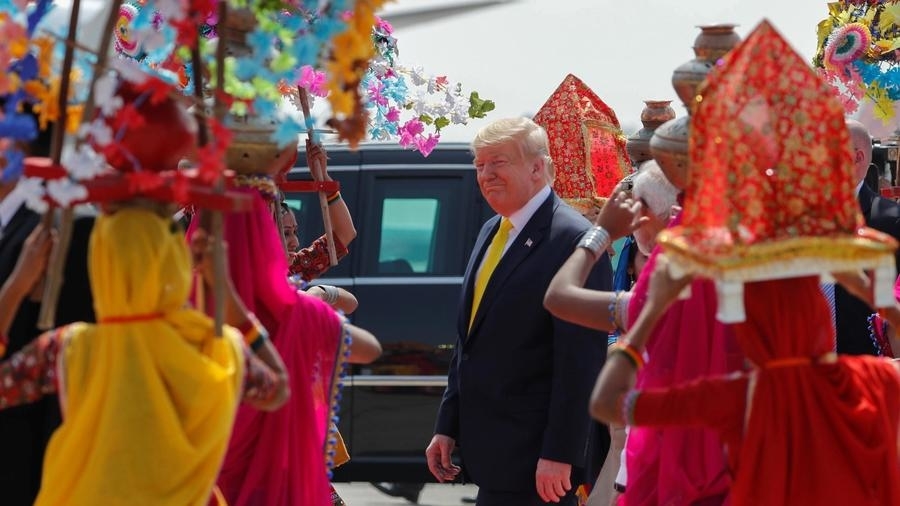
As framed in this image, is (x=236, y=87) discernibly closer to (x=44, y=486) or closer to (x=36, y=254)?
(x=36, y=254)

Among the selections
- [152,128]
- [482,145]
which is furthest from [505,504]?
[152,128]

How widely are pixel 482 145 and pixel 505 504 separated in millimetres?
1323

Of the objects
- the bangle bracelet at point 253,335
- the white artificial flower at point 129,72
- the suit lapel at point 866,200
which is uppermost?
the white artificial flower at point 129,72

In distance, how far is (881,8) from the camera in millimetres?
7234

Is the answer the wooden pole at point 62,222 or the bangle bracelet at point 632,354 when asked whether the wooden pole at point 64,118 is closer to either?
the wooden pole at point 62,222

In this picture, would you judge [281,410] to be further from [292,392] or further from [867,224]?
[867,224]

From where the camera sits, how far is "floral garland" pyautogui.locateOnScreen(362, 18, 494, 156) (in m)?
6.33

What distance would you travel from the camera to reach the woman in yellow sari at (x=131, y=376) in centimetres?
379

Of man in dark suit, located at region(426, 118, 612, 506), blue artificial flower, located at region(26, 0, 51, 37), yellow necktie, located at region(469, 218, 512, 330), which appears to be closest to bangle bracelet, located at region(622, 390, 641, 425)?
blue artificial flower, located at region(26, 0, 51, 37)

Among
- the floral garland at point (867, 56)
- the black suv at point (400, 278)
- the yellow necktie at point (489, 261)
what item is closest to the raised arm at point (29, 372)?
the yellow necktie at point (489, 261)

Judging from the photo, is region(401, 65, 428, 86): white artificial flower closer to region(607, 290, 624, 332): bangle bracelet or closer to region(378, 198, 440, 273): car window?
region(607, 290, 624, 332): bangle bracelet

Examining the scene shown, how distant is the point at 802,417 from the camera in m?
4.06

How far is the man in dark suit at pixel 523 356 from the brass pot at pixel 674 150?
44.4 inches

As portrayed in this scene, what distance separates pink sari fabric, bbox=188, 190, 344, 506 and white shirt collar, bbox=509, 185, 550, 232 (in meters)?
1.14
